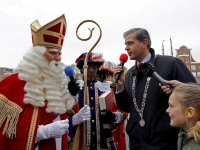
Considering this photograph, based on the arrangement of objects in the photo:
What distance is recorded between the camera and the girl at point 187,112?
169cm

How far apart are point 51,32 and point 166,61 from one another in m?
1.53

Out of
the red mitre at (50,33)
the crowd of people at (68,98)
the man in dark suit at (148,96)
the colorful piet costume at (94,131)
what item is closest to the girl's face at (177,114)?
the crowd of people at (68,98)

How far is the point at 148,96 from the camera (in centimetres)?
249

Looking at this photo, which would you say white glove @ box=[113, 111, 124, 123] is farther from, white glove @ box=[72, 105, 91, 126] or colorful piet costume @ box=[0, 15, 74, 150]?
colorful piet costume @ box=[0, 15, 74, 150]

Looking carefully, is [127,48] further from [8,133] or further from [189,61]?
[189,61]

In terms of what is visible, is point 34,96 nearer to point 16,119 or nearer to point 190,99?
point 16,119

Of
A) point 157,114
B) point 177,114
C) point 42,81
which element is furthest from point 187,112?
point 42,81

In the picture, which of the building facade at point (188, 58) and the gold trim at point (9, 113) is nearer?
the gold trim at point (9, 113)

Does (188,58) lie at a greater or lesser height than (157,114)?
greater

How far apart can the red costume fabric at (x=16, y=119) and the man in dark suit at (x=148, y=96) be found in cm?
108

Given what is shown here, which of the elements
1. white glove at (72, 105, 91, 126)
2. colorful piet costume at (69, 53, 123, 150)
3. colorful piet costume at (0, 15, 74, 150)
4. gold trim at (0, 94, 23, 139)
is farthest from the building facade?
gold trim at (0, 94, 23, 139)

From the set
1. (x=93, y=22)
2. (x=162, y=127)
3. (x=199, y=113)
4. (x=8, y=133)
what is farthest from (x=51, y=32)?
(x=199, y=113)

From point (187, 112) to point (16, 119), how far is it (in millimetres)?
1714

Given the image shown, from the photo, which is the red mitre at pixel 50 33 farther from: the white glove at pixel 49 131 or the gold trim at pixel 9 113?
the white glove at pixel 49 131
